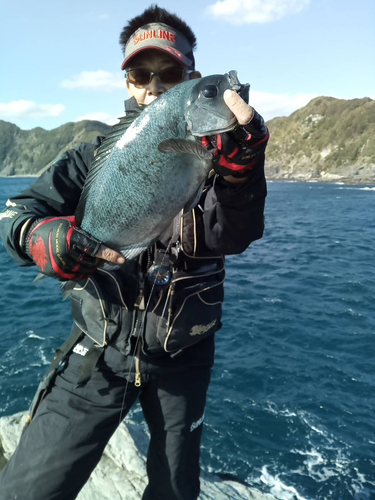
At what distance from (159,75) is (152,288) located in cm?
175

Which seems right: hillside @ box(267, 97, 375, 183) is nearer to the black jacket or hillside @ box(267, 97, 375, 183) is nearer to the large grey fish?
the black jacket

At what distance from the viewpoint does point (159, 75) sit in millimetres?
3189

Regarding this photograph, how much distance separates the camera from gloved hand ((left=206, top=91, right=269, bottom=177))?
2127mm

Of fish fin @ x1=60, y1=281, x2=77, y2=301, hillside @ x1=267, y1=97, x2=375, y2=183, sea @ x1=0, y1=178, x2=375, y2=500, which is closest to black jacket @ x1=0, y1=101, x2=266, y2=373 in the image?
fish fin @ x1=60, y1=281, x2=77, y2=301

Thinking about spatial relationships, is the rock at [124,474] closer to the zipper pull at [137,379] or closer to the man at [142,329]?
the man at [142,329]

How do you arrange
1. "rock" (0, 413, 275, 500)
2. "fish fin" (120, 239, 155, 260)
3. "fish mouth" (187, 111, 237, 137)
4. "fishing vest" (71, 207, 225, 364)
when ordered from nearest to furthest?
"fish mouth" (187, 111, 237, 137) → "fish fin" (120, 239, 155, 260) → "fishing vest" (71, 207, 225, 364) → "rock" (0, 413, 275, 500)

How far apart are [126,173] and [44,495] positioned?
235 cm

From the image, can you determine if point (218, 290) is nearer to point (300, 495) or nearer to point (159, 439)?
point (159, 439)

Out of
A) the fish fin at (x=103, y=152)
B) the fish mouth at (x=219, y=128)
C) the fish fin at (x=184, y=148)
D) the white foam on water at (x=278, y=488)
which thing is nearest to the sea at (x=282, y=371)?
the white foam on water at (x=278, y=488)

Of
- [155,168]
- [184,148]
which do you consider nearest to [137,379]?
[155,168]

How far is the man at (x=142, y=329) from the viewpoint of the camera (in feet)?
9.23

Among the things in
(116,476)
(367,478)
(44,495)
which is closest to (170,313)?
(44,495)

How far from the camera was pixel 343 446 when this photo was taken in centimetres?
677

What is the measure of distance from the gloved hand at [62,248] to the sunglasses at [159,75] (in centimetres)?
145
